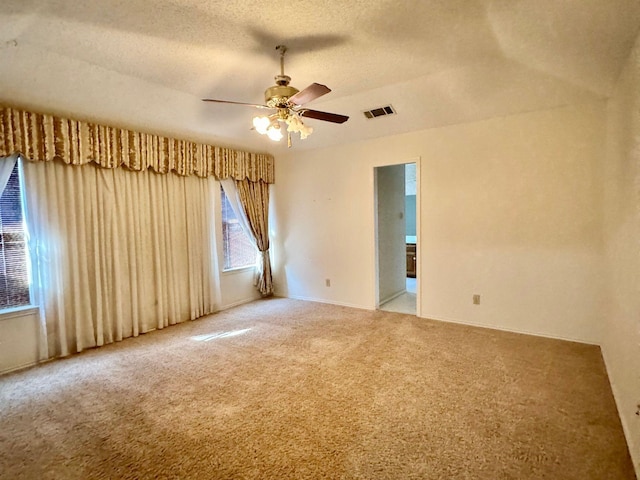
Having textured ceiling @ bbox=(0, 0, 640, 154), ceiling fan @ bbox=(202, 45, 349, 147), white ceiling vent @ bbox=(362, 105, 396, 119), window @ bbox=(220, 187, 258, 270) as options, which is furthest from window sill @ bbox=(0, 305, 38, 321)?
white ceiling vent @ bbox=(362, 105, 396, 119)

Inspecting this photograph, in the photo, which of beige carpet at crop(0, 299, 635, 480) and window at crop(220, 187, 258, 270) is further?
window at crop(220, 187, 258, 270)

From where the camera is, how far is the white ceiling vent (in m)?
3.66

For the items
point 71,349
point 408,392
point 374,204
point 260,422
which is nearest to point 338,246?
point 374,204

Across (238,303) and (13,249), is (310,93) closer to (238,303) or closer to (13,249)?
(13,249)

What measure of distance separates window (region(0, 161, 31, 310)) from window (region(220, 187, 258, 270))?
2332mm

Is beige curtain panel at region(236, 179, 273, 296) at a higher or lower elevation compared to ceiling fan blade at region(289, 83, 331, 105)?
lower

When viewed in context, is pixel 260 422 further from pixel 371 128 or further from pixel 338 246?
pixel 371 128

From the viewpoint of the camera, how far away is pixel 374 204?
450 cm

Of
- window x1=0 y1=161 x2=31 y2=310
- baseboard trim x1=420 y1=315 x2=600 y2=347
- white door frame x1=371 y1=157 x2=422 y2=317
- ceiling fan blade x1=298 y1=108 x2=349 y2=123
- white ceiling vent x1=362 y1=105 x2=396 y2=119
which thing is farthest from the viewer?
white door frame x1=371 y1=157 x2=422 y2=317

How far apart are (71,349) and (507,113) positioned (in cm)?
538

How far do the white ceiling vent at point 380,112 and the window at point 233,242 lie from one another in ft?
8.23

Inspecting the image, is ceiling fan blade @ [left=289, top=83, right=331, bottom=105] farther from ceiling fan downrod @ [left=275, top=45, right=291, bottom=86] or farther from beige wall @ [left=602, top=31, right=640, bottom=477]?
beige wall @ [left=602, top=31, right=640, bottom=477]

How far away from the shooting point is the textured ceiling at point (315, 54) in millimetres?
1962

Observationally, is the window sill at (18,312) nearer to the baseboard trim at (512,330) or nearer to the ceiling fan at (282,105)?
the ceiling fan at (282,105)
